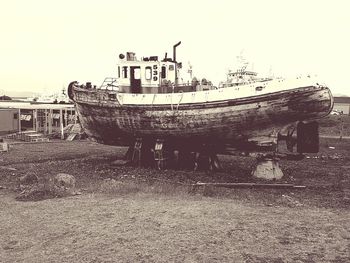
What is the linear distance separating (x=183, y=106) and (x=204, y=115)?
3.40 feet

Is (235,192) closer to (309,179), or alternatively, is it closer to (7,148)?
(309,179)

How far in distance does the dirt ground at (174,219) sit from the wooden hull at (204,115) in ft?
6.47

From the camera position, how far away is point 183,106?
17.1m

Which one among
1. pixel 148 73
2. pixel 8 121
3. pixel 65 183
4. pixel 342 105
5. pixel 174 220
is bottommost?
pixel 174 220

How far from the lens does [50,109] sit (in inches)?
1356

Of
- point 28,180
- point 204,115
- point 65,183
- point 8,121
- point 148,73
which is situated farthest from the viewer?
point 8,121

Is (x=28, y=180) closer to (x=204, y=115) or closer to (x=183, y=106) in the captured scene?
(x=183, y=106)

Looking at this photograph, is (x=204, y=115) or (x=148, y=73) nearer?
(x=204, y=115)

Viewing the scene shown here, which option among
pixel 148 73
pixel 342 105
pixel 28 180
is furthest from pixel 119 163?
pixel 342 105

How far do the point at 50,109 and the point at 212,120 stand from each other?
21.8m

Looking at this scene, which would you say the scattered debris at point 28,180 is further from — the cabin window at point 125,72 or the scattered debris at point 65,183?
the cabin window at point 125,72

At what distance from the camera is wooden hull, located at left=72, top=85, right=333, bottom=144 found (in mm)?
15562

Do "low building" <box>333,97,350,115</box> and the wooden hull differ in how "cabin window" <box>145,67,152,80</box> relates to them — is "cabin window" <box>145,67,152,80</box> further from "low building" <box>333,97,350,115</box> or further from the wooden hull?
"low building" <box>333,97,350,115</box>

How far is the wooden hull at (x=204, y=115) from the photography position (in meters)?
15.6
